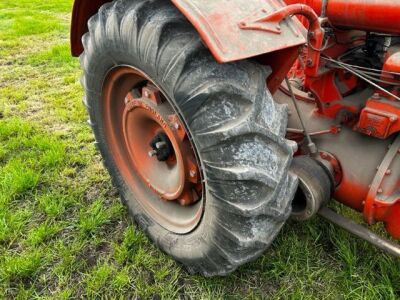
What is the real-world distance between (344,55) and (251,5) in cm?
82

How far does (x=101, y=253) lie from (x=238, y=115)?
124 centimetres

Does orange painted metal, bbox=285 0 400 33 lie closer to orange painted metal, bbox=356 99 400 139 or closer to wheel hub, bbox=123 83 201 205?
orange painted metal, bbox=356 99 400 139

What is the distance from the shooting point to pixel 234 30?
1.34 meters

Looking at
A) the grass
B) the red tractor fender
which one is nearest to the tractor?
the red tractor fender

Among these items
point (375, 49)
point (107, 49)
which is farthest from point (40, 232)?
point (375, 49)

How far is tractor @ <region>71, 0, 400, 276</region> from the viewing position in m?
1.41

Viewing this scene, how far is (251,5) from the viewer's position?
1.41 m

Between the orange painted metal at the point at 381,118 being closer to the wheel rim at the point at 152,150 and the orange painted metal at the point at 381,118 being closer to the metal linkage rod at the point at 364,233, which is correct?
the metal linkage rod at the point at 364,233

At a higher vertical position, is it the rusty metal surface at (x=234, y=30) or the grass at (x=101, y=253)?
the rusty metal surface at (x=234, y=30)

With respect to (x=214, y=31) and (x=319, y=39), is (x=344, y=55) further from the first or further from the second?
(x=214, y=31)

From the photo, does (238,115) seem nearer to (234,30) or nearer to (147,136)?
(234,30)

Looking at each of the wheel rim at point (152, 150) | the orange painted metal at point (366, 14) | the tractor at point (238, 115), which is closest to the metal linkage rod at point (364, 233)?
the tractor at point (238, 115)

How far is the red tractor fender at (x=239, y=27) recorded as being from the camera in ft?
4.26

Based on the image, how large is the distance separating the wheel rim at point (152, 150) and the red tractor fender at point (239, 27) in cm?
46
